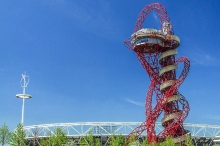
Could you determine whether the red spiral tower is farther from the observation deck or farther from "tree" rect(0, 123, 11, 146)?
"tree" rect(0, 123, 11, 146)

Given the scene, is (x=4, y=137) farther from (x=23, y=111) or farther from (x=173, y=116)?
(x=173, y=116)

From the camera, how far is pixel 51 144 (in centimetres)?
7925

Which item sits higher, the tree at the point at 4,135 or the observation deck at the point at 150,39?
the observation deck at the point at 150,39

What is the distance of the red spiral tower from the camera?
272 ft

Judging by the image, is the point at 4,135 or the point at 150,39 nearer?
the point at 150,39

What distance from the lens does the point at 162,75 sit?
86500 millimetres

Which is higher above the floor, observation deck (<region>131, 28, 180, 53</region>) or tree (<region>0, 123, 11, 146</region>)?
observation deck (<region>131, 28, 180, 53</region>)

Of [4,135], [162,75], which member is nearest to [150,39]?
[162,75]

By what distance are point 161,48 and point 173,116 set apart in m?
17.4

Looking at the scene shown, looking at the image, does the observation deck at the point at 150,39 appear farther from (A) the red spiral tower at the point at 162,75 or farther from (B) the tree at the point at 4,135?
(B) the tree at the point at 4,135

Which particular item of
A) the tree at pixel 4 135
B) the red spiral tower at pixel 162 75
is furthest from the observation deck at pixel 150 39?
the tree at pixel 4 135

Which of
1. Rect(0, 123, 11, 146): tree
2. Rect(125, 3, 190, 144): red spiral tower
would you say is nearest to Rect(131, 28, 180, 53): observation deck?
Rect(125, 3, 190, 144): red spiral tower

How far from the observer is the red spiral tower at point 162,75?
82812 millimetres

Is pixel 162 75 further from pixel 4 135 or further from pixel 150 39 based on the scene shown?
pixel 4 135
